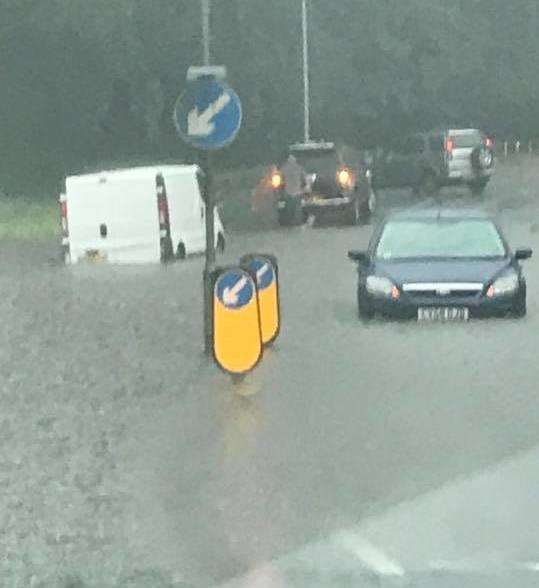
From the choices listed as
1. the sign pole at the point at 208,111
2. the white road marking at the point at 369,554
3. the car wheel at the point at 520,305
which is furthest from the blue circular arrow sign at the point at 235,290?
the car wheel at the point at 520,305

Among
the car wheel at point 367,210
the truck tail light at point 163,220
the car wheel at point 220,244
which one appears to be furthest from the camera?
the car wheel at point 367,210

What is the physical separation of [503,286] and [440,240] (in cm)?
142

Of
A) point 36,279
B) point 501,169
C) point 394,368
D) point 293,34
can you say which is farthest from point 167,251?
point 501,169

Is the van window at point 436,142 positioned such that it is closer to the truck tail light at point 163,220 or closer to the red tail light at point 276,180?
the red tail light at point 276,180

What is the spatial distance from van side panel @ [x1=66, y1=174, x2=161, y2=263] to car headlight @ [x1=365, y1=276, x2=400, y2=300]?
38.4 ft

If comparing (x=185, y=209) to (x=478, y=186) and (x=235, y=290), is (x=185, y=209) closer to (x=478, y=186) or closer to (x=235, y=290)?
(x=235, y=290)

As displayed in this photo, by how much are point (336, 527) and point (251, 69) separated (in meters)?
51.6

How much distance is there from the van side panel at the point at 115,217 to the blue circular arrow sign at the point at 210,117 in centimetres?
1634

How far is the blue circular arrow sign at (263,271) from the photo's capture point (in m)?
17.6

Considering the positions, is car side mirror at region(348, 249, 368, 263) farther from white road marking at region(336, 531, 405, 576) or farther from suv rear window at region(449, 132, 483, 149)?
suv rear window at region(449, 132, 483, 149)

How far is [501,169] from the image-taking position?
2815 inches

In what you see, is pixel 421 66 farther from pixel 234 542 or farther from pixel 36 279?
pixel 234 542

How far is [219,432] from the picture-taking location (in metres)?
13.0

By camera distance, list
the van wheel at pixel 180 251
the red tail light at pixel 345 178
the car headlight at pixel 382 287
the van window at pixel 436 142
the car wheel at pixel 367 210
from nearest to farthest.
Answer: the car headlight at pixel 382 287 → the van wheel at pixel 180 251 → the red tail light at pixel 345 178 → the car wheel at pixel 367 210 → the van window at pixel 436 142
